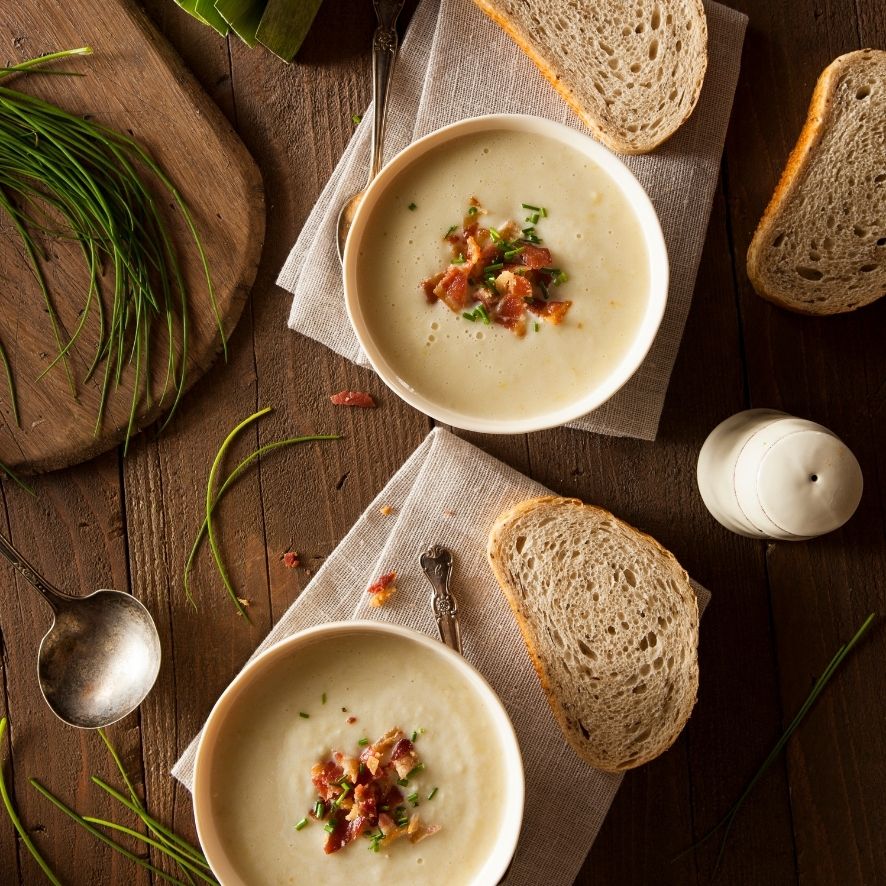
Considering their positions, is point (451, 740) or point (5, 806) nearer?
point (451, 740)

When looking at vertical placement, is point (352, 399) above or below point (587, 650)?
above

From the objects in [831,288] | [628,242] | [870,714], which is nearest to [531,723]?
[870,714]

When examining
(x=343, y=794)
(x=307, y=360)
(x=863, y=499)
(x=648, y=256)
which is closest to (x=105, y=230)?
(x=307, y=360)

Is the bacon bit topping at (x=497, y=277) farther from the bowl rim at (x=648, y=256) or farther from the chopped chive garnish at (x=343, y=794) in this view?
the chopped chive garnish at (x=343, y=794)

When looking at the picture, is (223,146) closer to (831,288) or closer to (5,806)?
(831,288)

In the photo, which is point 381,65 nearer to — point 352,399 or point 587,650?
point 352,399

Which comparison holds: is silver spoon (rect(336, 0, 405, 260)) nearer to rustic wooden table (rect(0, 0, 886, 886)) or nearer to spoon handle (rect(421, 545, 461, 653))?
rustic wooden table (rect(0, 0, 886, 886))
